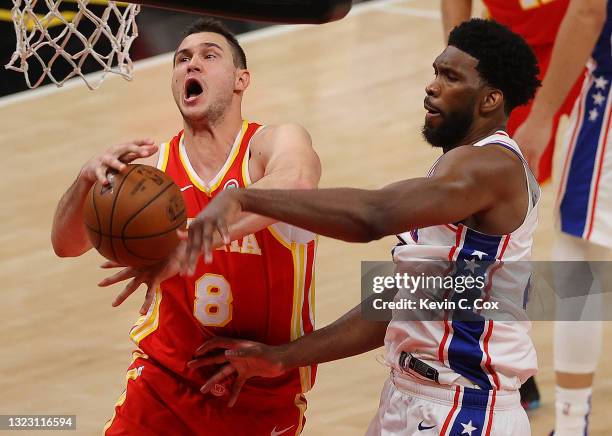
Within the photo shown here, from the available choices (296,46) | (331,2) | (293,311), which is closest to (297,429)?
(293,311)

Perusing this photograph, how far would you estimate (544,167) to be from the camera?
5.57m

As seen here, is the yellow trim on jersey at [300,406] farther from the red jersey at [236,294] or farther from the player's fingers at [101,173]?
the player's fingers at [101,173]

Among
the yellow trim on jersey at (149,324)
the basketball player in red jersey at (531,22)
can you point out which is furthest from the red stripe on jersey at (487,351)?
the basketball player in red jersey at (531,22)

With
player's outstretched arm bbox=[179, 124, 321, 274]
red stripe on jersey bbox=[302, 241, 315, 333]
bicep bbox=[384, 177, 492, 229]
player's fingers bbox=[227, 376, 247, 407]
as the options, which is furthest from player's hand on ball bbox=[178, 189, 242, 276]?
red stripe on jersey bbox=[302, 241, 315, 333]

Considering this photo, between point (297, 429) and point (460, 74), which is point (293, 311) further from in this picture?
point (460, 74)

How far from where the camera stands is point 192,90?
435 centimetres

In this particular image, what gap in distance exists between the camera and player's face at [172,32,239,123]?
13.9ft

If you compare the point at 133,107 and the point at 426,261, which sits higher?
the point at 426,261

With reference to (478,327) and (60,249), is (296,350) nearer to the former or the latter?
(478,327)

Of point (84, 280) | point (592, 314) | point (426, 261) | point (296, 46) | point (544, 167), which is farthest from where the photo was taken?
point (296, 46)

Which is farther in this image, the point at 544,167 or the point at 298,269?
the point at 544,167

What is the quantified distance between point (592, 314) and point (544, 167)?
2.62 feet

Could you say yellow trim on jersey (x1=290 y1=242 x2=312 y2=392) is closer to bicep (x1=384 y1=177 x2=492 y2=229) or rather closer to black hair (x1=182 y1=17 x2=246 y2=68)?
black hair (x1=182 y1=17 x2=246 y2=68)

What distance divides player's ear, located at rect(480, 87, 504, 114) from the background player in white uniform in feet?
4.11
